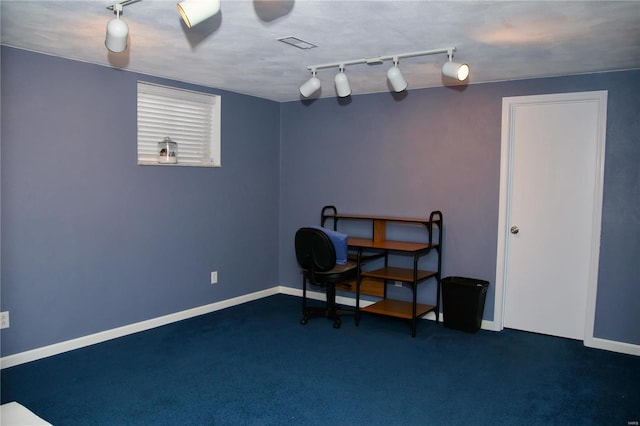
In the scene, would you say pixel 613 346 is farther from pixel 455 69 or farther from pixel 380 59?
pixel 380 59

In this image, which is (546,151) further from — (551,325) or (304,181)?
(304,181)

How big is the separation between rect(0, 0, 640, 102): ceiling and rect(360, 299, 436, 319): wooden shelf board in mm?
2130

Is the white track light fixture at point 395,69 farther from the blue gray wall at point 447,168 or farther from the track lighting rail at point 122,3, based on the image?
the track lighting rail at point 122,3

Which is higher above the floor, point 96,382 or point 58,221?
point 58,221

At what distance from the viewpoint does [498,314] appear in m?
4.54

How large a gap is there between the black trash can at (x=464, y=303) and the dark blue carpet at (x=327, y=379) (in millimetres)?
98

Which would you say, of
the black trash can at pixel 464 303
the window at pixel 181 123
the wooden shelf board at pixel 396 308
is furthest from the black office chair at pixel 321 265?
the window at pixel 181 123

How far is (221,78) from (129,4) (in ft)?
5.95

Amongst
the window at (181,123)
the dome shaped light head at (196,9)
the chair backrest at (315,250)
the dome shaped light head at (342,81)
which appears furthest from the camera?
the window at (181,123)

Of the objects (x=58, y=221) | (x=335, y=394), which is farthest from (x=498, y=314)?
(x=58, y=221)

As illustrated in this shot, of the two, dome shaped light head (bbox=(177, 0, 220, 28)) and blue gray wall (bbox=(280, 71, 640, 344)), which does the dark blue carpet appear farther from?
dome shaped light head (bbox=(177, 0, 220, 28))

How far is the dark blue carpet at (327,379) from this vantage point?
2.93 m

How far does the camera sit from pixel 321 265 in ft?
14.5

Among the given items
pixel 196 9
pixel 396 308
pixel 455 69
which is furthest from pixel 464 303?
pixel 196 9
